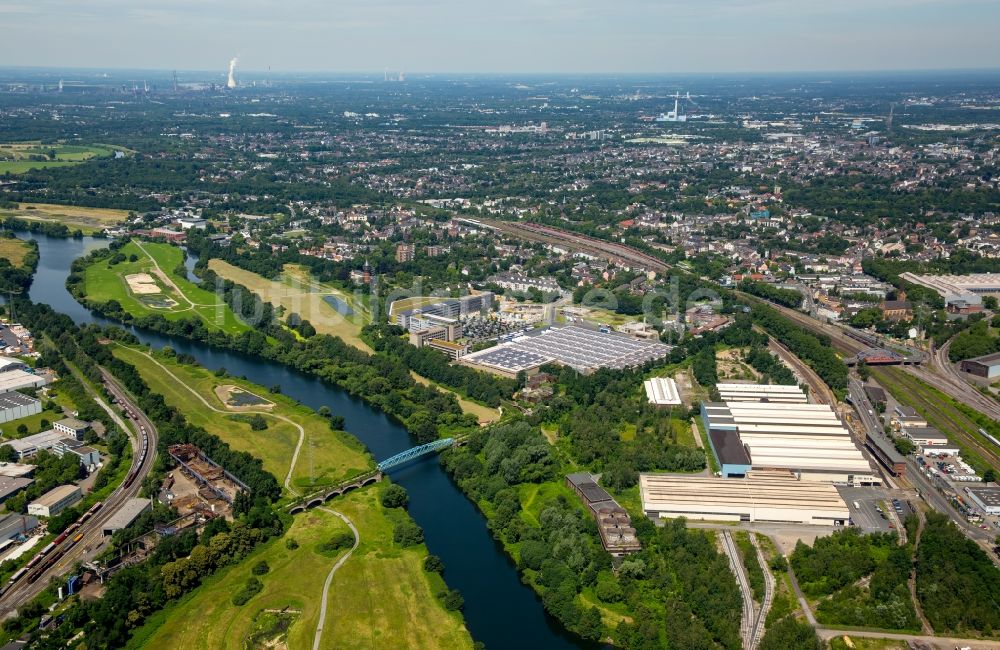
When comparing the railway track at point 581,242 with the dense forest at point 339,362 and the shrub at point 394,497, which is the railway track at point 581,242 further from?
the shrub at point 394,497

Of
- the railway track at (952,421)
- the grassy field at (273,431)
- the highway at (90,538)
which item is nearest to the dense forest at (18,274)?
the grassy field at (273,431)

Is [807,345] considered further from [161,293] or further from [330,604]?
[161,293]

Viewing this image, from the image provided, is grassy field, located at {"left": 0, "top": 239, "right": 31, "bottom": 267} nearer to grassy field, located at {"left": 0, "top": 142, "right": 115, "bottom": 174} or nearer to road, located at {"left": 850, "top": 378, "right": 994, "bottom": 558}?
grassy field, located at {"left": 0, "top": 142, "right": 115, "bottom": 174}

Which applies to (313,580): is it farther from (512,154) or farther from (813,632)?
(512,154)

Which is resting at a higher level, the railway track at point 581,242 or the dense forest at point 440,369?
the railway track at point 581,242

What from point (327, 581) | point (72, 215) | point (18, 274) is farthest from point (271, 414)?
point (72, 215)

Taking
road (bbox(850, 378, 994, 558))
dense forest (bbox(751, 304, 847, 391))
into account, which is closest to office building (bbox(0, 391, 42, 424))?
road (bbox(850, 378, 994, 558))

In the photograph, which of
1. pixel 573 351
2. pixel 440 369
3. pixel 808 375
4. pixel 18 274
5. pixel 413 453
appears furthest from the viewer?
pixel 18 274
